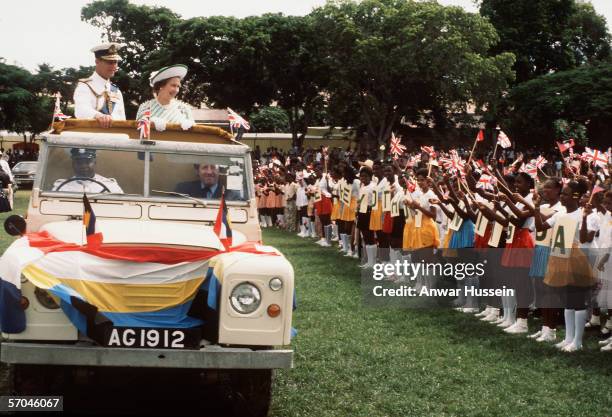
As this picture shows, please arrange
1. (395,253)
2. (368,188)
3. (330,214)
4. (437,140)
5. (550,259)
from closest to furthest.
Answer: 1. (550,259)
2. (395,253)
3. (368,188)
4. (330,214)
5. (437,140)

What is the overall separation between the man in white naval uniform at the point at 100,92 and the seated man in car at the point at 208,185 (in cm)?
119

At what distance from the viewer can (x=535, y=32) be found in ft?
192

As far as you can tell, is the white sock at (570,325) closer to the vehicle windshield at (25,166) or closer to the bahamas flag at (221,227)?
the bahamas flag at (221,227)

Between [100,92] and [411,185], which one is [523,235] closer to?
[411,185]

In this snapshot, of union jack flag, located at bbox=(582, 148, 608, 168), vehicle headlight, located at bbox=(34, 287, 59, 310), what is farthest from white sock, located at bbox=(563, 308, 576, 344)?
vehicle headlight, located at bbox=(34, 287, 59, 310)

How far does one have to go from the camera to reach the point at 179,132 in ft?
28.5

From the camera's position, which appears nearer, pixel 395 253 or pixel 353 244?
pixel 395 253

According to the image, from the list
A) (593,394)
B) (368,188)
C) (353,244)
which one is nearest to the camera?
(593,394)

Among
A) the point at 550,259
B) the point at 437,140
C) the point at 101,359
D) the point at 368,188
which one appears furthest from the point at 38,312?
the point at 437,140

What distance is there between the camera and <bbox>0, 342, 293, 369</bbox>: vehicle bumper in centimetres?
631

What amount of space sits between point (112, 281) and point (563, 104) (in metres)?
38.8

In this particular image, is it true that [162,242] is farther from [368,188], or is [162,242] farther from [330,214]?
[330,214]

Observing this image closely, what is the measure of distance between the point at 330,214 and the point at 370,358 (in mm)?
15419

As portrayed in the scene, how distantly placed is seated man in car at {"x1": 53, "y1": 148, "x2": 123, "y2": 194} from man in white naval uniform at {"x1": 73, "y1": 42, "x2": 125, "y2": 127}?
79cm
